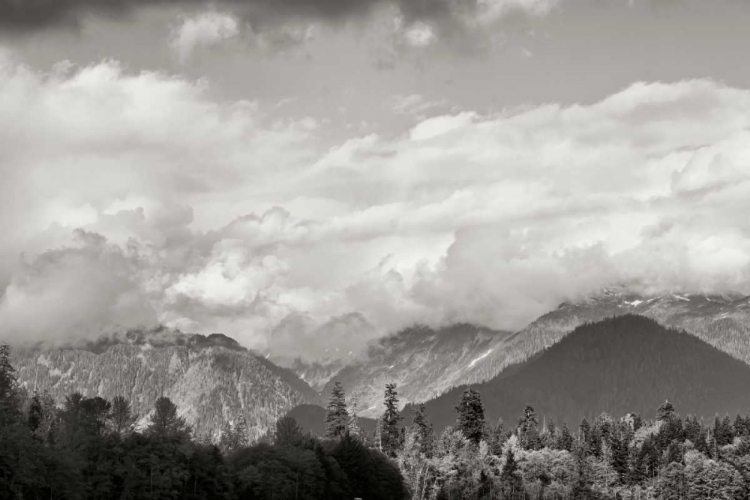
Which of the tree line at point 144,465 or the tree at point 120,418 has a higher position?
the tree at point 120,418

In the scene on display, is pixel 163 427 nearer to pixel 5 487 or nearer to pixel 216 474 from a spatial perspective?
pixel 216 474

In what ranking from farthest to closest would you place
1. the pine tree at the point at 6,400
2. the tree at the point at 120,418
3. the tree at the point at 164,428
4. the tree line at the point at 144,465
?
the tree at the point at 120,418 < the tree at the point at 164,428 < the pine tree at the point at 6,400 < the tree line at the point at 144,465

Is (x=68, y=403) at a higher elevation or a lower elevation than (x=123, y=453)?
higher

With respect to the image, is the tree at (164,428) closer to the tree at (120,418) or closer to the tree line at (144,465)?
the tree line at (144,465)

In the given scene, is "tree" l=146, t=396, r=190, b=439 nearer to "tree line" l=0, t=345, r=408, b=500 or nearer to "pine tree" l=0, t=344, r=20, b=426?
"tree line" l=0, t=345, r=408, b=500

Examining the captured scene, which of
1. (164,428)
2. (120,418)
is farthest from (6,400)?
(164,428)

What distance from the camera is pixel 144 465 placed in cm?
15275

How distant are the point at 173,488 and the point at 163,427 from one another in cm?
2855

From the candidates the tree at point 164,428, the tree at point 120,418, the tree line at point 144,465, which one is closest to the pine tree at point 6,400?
the tree line at point 144,465

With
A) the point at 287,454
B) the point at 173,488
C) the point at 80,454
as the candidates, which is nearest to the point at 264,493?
the point at 287,454

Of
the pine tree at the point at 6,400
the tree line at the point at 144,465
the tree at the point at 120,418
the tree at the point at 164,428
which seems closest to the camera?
the tree line at the point at 144,465

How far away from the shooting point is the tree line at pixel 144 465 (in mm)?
132000

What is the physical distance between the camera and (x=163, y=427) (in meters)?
184

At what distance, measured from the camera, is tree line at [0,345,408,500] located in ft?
433
